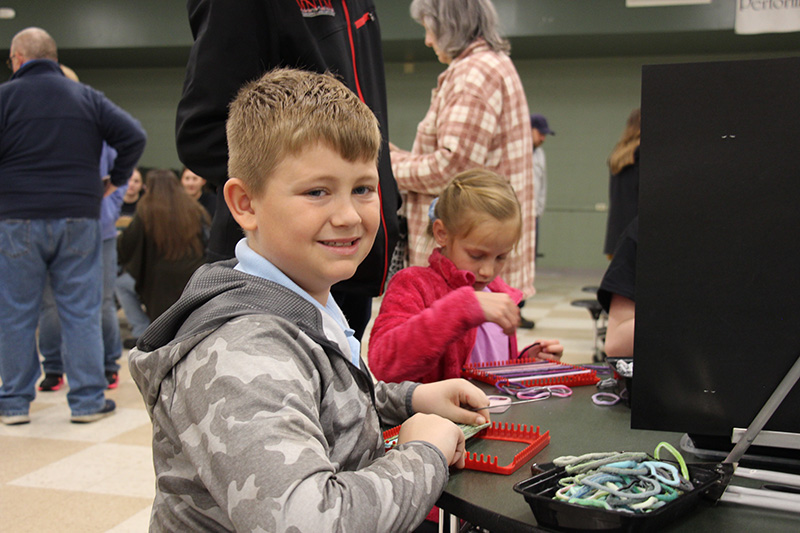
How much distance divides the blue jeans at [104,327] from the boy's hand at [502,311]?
3064 mm

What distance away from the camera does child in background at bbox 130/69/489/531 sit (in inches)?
26.7

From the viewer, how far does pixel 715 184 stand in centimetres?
78

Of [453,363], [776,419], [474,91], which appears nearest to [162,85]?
[474,91]

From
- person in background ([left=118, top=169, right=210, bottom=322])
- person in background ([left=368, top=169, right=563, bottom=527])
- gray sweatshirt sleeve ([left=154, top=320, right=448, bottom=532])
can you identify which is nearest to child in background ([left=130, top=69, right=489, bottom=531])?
gray sweatshirt sleeve ([left=154, top=320, right=448, bottom=532])

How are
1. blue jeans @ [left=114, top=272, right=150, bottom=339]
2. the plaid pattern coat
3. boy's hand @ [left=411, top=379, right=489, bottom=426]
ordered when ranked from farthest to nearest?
blue jeans @ [left=114, top=272, right=150, bottom=339] → the plaid pattern coat → boy's hand @ [left=411, top=379, right=489, bottom=426]

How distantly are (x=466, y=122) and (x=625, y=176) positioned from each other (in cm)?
214

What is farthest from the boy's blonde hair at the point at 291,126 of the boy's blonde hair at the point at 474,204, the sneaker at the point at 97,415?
the sneaker at the point at 97,415

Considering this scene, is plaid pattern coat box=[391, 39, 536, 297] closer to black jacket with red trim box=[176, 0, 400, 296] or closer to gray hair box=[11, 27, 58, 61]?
black jacket with red trim box=[176, 0, 400, 296]

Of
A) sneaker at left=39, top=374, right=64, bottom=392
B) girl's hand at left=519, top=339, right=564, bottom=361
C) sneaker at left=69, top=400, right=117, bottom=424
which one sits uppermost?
girl's hand at left=519, top=339, right=564, bottom=361

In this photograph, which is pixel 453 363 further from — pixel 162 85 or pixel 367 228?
pixel 162 85

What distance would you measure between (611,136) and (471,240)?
8.98 meters

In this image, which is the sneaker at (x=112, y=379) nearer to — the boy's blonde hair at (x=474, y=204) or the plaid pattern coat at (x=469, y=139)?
the plaid pattern coat at (x=469, y=139)

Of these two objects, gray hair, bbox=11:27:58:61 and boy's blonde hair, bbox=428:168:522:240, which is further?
gray hair, bbox=11:27:58:61

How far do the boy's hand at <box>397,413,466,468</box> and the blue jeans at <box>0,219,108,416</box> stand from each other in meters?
2.66
